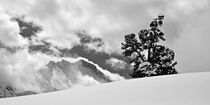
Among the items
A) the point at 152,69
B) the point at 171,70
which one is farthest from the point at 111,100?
the point at 171,70

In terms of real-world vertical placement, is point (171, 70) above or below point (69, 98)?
above

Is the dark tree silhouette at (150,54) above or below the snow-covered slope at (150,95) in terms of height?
above

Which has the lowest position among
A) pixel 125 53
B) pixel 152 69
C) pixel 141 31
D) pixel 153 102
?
pixel 153 102

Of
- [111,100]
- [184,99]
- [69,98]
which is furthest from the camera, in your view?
[69,98]

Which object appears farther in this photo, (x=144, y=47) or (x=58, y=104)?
(x=144, y=47)

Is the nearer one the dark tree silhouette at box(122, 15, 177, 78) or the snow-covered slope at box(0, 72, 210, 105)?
the snow-covered slope at box(0, 72, 210, 105)

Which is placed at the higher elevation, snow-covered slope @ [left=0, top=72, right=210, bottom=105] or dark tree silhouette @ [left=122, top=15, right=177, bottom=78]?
dark tree silhouette @ [left=122, top=15, right=177, bottom=78]

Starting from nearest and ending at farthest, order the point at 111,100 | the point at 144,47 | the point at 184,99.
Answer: the point at 184,99, the point at 111,100, the point at 144,47

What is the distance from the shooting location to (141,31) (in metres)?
26.4

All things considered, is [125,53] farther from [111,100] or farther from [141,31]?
[111,100]

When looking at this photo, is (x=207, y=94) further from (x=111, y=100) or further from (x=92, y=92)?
(x=92, y=92)

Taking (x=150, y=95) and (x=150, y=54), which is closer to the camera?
(x=150, y=95)

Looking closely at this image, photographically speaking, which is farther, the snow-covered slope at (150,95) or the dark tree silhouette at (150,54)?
the dark tree silhouette at (150,54)

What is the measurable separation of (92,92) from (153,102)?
5.52ft
